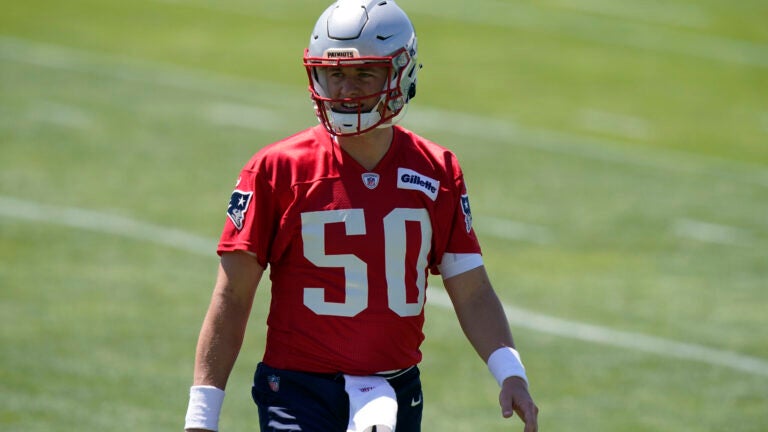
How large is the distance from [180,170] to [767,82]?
42.4 feet

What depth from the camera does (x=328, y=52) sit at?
15.3 feet

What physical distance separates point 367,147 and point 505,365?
0.95m

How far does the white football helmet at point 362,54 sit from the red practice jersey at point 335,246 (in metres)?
0.18

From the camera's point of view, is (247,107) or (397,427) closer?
(397,427)

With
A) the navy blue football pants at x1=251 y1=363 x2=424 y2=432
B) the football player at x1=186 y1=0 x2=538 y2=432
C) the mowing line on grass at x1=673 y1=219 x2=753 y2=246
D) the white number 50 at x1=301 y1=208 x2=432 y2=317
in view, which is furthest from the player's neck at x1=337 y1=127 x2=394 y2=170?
the mowing line on grass at x1=673 y1=219 x2=753 y2=246

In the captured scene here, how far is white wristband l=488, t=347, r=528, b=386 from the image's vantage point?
4.70 metres

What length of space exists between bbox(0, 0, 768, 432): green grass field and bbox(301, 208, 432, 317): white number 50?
3860mm

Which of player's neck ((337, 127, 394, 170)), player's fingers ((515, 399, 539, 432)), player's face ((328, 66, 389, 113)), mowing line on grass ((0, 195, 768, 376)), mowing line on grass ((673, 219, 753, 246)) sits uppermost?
player's face ((328, 66, 389, 113))

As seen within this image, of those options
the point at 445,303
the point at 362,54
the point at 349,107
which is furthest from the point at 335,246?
the point at 445,303

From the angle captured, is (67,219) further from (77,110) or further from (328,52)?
(328,52)

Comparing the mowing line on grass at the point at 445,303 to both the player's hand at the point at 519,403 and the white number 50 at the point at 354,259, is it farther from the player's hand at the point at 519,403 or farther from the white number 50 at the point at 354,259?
the white number 50 at the point at 354,259

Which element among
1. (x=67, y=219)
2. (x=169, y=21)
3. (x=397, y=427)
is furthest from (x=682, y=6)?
(x=397, y=427)

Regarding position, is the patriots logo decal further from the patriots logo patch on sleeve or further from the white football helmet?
the patriots logo patch on sleeve

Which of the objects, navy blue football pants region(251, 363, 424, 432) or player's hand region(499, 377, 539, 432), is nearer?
player's hand region(499, 377, 539, 432)
